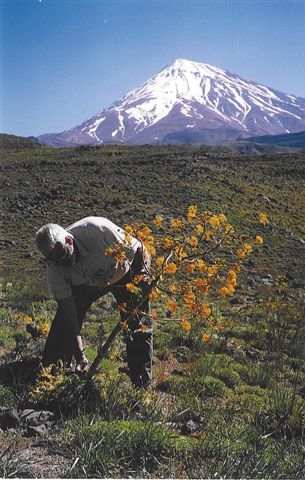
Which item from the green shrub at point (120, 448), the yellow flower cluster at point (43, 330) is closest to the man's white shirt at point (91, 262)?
the green shrub at point (120, 448)

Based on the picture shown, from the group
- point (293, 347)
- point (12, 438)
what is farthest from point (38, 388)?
point (293, 347)

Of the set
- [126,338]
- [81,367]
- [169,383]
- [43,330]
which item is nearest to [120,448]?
[81,367]

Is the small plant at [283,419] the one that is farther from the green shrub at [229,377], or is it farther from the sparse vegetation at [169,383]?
the green shrub at [229,377]

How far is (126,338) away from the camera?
223 inches

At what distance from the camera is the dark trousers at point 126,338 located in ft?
18.1

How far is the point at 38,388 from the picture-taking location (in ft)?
15.4

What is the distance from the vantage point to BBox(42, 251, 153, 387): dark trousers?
5.52 m

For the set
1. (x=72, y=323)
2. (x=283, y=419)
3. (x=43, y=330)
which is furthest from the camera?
(x=43, y=330)

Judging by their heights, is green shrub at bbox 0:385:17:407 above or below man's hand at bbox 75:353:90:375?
below

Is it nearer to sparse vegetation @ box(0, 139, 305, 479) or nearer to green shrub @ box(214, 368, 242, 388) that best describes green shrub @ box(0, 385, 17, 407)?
sparse vegetation @ box(0, 139, 305, 479)

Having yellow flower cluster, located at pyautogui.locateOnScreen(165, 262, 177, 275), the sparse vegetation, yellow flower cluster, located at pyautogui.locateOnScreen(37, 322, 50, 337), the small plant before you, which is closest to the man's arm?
the sparse vegetation

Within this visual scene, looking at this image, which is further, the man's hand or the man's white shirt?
the man's white shirt

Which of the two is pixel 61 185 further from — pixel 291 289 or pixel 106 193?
pixel 291 289

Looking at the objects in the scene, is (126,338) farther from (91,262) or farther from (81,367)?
(91,262)
